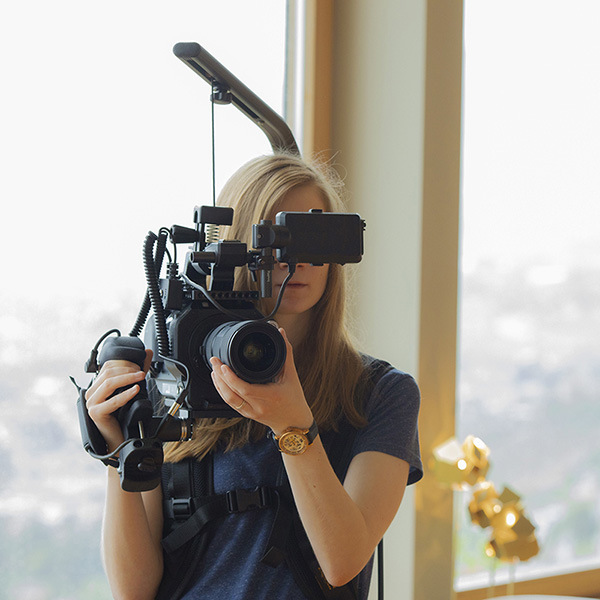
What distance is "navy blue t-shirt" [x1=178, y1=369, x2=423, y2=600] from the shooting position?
38.2 inches

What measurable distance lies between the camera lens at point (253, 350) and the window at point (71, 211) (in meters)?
0.86

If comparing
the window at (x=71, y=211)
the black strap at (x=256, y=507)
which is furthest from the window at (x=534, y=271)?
the black strap at (x=256, y=507)

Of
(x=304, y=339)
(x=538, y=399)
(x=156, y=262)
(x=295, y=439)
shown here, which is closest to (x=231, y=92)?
(x=156, y=262)

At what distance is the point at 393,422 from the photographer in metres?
1.04

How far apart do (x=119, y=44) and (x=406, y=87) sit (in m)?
0.67

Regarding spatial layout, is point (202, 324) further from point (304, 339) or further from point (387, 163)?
point (387, 163)

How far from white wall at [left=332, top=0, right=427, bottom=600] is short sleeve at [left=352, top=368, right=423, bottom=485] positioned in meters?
0.53

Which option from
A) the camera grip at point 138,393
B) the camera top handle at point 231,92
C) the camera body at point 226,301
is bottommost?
the camera grip at point 138,393

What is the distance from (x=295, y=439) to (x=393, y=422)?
0.25 m

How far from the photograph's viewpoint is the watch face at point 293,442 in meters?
0.84

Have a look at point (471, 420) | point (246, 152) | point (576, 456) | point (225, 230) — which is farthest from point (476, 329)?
point (225, 230)

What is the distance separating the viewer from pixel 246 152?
68.1 inches

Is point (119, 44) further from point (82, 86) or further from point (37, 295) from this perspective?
point (37, 295)

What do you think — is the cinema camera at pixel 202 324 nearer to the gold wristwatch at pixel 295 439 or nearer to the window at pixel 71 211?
the gold wristwatch at pixel 295 439
